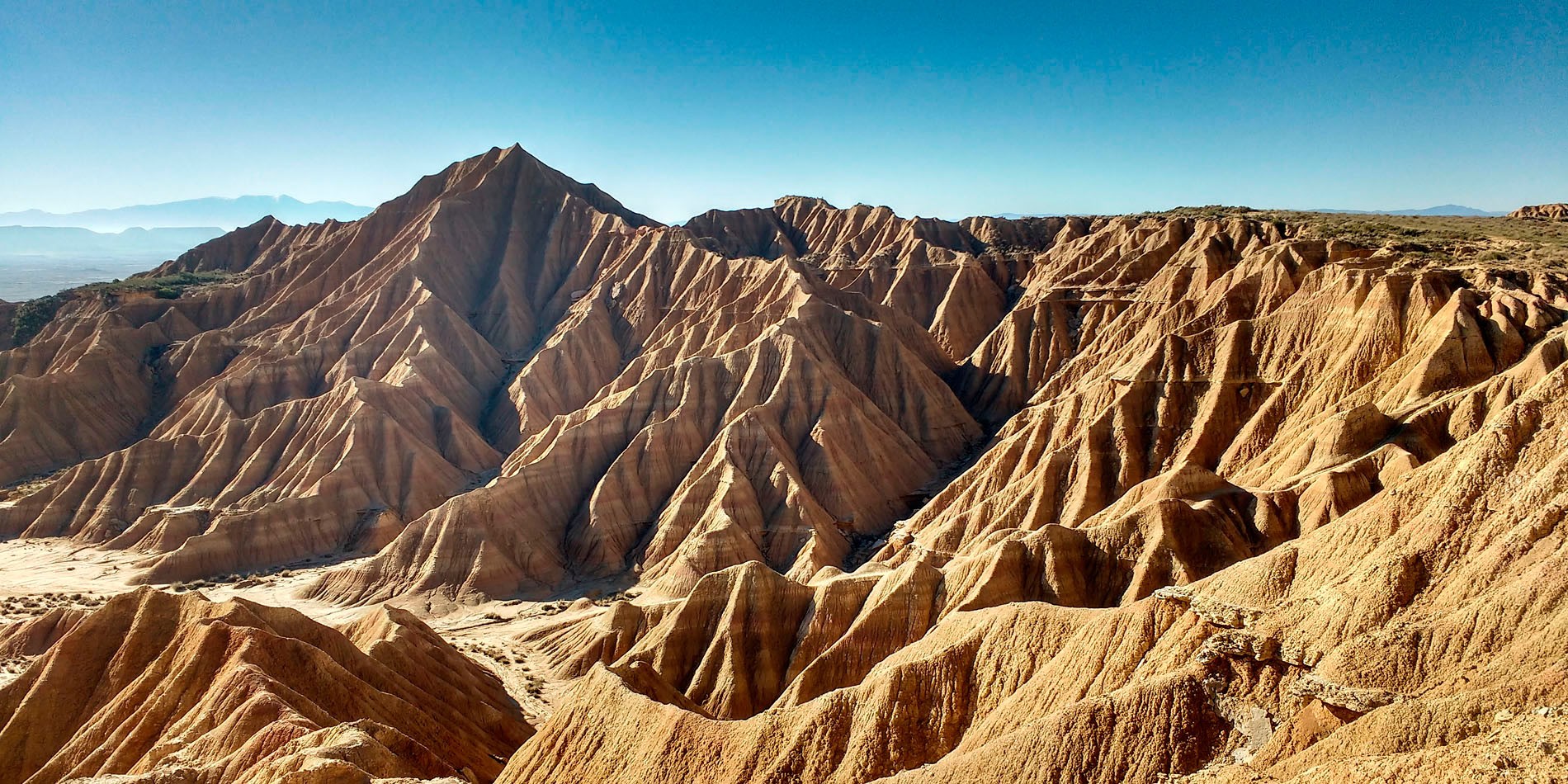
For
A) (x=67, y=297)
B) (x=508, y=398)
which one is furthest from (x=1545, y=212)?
(x=67, y=297)

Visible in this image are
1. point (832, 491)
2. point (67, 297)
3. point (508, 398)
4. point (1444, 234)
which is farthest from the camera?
point (67, 297)

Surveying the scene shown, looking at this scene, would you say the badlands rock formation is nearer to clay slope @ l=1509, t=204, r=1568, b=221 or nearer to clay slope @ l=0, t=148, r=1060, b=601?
clay slope @ l=0, t=148, r=1060, b=601

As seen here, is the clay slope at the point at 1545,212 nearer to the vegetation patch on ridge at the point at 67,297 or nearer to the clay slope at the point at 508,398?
the clay slope at the point at 508,398

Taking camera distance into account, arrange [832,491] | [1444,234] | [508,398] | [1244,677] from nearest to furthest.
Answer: [1244,677]
[832,491]
[1444,234]
[508,398]

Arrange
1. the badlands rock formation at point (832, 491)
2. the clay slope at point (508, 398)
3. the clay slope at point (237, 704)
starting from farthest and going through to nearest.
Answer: the clay slope at point (508, 398)
the clay slope at point (237, 704)
the badlands rock formation at point (832, 491)

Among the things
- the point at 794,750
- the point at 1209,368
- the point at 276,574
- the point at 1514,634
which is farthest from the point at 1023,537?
the point at 276,574

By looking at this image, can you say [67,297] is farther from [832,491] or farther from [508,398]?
[832,491]

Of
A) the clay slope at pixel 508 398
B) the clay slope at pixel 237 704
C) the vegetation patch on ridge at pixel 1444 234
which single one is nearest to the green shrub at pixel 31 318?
the clay slope at pixel 508 398
